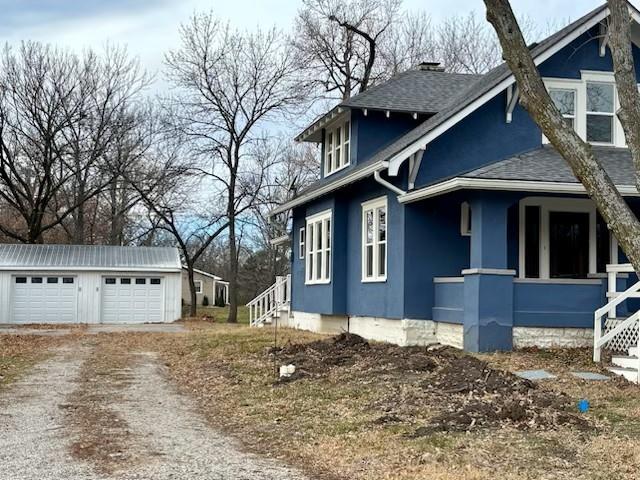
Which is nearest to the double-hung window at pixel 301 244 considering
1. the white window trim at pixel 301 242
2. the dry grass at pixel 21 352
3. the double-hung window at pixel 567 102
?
the white window trim at pixel 301 242

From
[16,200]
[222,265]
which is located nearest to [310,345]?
[16,200]

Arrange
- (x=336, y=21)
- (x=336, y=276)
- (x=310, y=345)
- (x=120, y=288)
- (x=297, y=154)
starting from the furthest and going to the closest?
(x=297, y=154), (x=336, y=21), (x=120, y=288), (x=336, y=276), (x=310, y=345)

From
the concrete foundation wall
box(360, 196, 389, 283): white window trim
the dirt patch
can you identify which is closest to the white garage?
the concrete foundation wall

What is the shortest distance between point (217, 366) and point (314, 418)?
5605 millimetres

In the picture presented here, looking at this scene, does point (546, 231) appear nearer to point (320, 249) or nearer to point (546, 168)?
point (546, 168)

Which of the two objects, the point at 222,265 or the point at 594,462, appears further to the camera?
the point at 222,265

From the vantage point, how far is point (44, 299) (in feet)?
107

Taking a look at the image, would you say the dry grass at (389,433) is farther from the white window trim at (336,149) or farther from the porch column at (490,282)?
the white window trim at (336,149)

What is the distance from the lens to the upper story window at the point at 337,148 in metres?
20.3

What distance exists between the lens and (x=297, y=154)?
153ft

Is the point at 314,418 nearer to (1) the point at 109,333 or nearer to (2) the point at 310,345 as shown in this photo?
(2) the point at 310,345

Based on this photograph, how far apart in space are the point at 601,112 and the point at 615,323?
506cm

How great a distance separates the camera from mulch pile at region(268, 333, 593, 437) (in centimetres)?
827

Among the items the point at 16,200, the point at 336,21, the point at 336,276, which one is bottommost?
the point at 336,276
